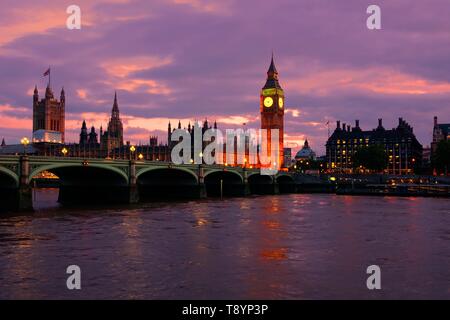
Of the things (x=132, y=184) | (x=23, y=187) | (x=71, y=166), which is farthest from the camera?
(x=132, y=184)

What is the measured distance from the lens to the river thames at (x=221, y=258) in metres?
19.3

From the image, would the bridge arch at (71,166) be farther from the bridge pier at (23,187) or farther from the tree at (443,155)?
the tree at (443,155)

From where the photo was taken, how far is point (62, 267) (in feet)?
76.5

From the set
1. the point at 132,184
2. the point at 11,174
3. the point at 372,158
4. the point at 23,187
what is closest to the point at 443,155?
the point at 372,158

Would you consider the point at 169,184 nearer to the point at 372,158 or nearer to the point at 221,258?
the point at 221,258

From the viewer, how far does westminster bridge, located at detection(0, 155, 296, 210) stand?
50188 millimetres

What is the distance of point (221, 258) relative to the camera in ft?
86.6

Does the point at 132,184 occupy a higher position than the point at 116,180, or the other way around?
the point at 116,180

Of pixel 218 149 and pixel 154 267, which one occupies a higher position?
pixel 218 149

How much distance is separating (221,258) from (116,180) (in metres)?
44.7

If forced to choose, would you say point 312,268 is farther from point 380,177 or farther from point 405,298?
point 380,177
